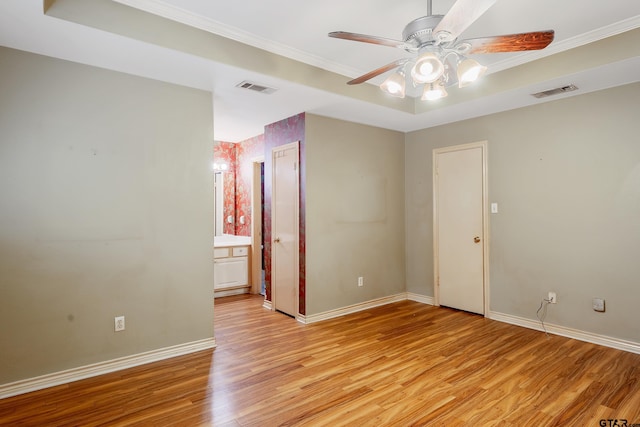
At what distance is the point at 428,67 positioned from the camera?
2088 millimetres

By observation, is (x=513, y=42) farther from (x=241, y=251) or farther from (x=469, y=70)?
(x=241, y=251)

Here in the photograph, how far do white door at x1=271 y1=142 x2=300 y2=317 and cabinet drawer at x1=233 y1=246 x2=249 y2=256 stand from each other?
1.05 meters

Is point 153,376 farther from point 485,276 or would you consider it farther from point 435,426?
point 485,276

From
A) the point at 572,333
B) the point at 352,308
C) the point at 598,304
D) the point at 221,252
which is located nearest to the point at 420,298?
the point at 352,308

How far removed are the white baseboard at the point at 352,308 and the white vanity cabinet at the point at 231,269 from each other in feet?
5.64

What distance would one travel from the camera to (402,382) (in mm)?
2730

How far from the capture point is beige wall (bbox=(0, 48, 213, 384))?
2.57m

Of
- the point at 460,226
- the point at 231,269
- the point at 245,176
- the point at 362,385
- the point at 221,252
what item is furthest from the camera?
the point at 245,176

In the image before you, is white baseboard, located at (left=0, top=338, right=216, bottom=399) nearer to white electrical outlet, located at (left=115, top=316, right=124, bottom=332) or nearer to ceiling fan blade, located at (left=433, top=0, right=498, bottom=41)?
white electrical outlet, located at (left=115, top=316, right=124, bottom=332)

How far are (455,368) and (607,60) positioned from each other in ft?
9.21

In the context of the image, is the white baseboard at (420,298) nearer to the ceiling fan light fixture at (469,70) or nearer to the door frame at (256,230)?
the door frame at (256,230)

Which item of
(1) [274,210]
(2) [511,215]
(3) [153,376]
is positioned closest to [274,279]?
(1) [274,210]

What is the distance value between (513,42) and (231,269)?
15.3ft

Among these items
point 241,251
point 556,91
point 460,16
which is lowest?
point 241,251
